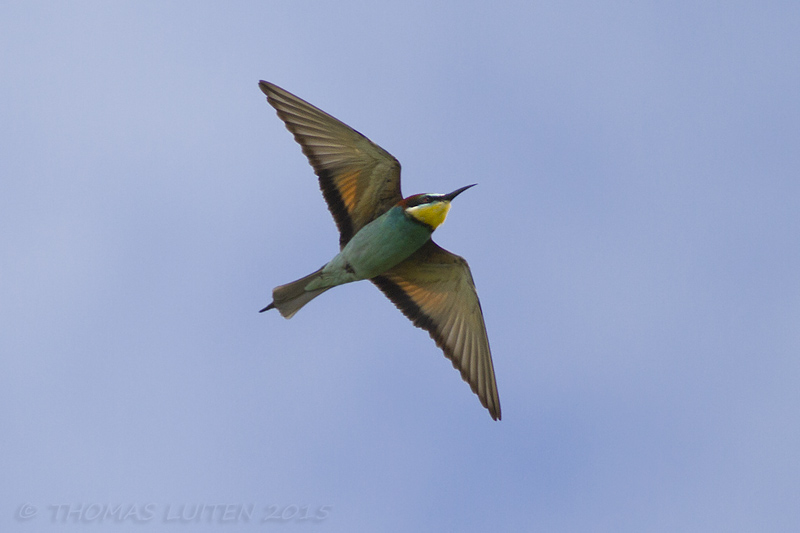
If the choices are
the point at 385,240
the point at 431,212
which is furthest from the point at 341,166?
the point at 431,212

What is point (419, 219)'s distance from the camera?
22.5ft

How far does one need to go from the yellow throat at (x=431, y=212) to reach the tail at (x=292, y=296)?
2.72 feet

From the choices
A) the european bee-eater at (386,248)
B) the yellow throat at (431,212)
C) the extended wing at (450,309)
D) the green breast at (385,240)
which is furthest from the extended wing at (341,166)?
the extended wing at (450,309)

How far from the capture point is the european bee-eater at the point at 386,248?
22.7 ft

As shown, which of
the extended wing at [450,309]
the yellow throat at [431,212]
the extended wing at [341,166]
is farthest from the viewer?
the extended wing at [450,309]

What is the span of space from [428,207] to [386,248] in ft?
1.39

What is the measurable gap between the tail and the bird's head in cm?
81

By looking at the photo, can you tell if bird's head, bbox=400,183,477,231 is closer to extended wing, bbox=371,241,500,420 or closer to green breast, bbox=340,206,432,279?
green breast, bbox=340,206,432,279

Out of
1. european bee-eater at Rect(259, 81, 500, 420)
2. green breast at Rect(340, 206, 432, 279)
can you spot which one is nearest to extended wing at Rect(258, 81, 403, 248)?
european bee-eater at Rect(259, 81, 500, 420)

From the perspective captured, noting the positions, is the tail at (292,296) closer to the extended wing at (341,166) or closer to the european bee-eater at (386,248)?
the european bee-eater at (386,248)

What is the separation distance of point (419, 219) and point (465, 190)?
457mm

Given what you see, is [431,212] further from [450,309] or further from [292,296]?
[292,296]

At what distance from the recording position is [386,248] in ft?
22.7

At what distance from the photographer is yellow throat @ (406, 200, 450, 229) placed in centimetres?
682
